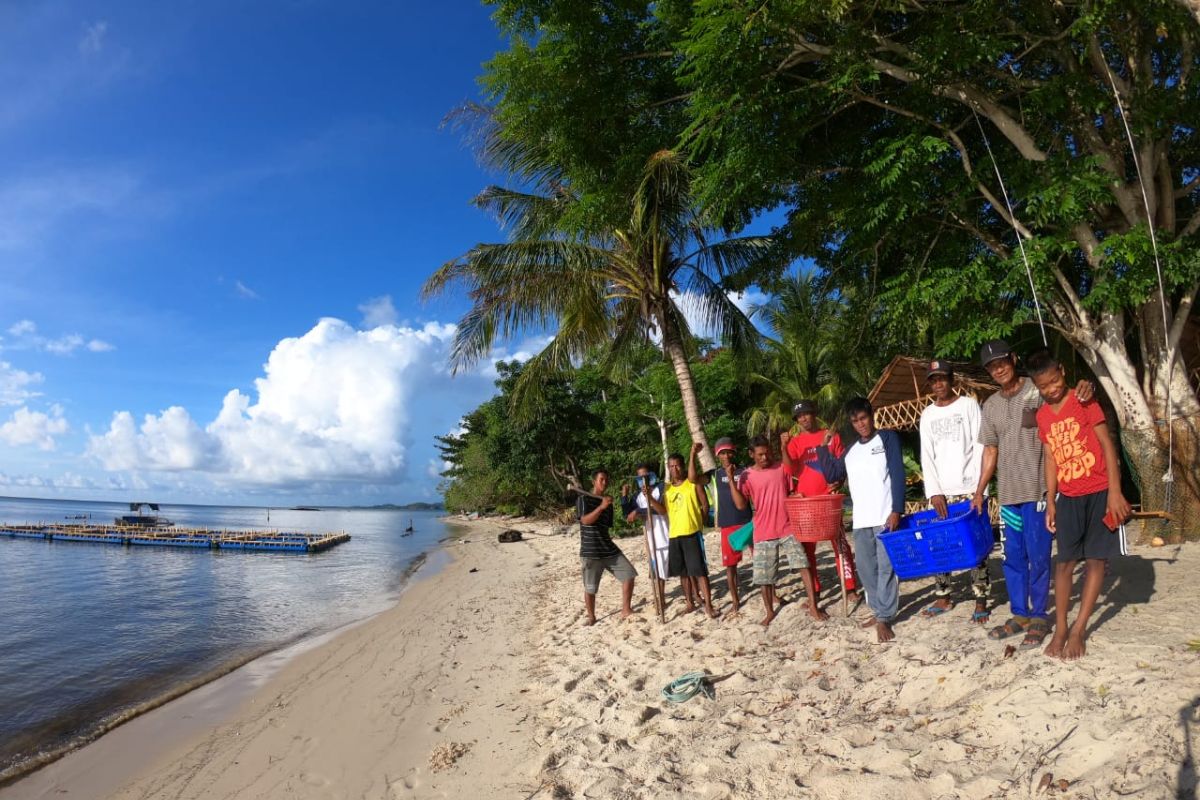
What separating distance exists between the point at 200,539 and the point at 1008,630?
3514 centimetres

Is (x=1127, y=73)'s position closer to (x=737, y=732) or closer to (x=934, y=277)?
(x=934, y=277)

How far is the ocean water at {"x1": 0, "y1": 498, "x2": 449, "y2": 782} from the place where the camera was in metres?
7.19

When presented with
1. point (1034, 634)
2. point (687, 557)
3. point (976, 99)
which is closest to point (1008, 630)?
point (1034, 634)

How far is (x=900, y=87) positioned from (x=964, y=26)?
160cm

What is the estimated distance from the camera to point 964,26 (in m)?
6.11

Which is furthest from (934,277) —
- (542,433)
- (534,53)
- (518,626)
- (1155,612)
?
(542,433)

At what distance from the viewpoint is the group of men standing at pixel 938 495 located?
11.1ft

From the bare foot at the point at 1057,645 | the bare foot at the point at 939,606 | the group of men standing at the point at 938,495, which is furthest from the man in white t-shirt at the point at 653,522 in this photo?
the bare foot at the point at 1057,645

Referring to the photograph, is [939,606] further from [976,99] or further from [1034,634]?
[976,99]

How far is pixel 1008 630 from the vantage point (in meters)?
3.83

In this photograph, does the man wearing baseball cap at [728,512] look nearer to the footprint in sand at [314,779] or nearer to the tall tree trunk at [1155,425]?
the footprint in sand at [314,779]

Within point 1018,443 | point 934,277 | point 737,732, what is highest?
point 934,277

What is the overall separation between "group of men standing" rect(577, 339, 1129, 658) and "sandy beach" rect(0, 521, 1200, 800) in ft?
0.93

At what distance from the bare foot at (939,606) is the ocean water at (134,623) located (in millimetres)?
7782
